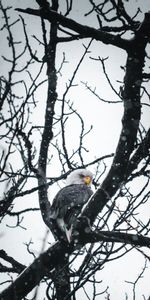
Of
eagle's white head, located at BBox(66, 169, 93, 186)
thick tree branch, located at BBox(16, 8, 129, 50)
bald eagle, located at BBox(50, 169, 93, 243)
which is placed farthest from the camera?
eagle's white head, located at BBox(66, 169, 93, 186)

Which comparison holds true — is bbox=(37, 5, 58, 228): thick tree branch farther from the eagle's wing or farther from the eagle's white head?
the eagle's white head

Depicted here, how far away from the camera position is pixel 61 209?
3723 millimetres

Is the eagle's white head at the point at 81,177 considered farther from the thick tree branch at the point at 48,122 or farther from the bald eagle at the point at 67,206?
the thick tree branch at the point at 48,122

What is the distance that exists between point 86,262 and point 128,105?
160cm

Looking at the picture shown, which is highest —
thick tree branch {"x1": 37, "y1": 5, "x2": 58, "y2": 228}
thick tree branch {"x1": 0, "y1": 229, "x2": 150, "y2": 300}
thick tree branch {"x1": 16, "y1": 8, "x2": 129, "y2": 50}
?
thick tree branch {"x1": 37, "y1": 5, "x2": 58, "y2": 228}

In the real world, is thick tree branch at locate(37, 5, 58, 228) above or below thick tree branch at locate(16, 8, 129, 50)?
above

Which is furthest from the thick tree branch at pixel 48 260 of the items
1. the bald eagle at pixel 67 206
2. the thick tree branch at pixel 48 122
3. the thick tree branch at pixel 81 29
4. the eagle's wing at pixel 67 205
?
the thick tree branch at pixel 81 29

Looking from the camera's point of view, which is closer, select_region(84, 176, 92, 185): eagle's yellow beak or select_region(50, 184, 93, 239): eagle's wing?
select_region(50, 184, 93, 239): eagle's wing

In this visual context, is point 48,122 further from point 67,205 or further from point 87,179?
point 87,179

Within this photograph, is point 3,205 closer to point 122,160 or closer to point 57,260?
point 57,260

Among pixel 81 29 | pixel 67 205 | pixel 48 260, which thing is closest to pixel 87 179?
pixel 67 205

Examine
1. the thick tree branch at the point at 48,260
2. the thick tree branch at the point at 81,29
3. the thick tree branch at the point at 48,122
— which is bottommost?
the thick tree branch at the point at 48,260

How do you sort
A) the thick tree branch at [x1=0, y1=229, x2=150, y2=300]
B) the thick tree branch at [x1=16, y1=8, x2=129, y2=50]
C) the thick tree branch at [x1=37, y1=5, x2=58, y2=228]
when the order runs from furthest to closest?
the thick tree branch at [x1=37, y1=5, x2=58, y2=228] < the thick tree branch at [x1=0, y1=229, x2=150, y2=300] < the thick tree branch at [x1=16, y1=8, x2=129, y2=50]

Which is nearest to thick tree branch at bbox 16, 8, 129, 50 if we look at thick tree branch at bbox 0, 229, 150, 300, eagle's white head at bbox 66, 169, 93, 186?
thick tree branch at bbox 0, 229, 150, 300
